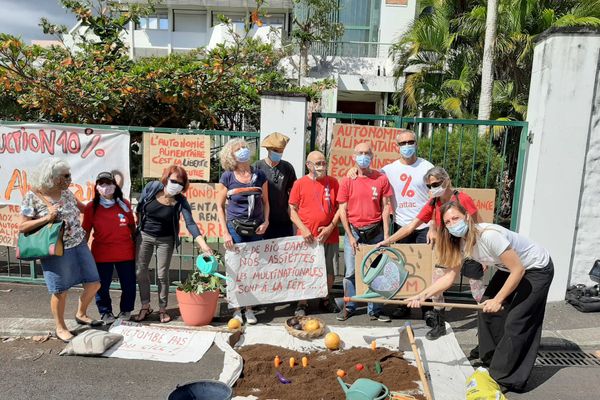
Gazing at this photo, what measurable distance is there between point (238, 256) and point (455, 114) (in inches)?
380

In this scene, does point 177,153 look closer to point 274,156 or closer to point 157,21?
point 274,156

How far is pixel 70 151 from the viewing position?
5.84m

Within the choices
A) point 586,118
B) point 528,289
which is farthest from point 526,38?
point 528,289

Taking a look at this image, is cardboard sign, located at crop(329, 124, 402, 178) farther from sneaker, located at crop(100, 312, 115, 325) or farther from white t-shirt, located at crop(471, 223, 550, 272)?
sneaker, located at crop(100, 312, 115, 325)

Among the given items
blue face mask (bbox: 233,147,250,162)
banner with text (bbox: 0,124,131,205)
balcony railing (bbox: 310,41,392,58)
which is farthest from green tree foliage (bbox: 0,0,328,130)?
balcony railing (bbox: 310,41,392,58)

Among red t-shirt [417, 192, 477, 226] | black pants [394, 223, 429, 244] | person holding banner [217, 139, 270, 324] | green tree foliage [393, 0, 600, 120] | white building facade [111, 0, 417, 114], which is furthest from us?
white building facade [111, 0, 417, 114]

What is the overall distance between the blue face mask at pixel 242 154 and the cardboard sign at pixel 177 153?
101 cm

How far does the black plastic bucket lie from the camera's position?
285 cm

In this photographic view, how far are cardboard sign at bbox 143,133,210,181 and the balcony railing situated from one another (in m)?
15.5

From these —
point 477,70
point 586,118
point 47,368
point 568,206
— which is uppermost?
point 477,70

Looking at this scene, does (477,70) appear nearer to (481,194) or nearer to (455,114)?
(455,114)

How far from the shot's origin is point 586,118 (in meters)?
5.53

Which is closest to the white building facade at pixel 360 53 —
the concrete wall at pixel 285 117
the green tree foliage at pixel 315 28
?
the green tree foliage at pixel 315 28

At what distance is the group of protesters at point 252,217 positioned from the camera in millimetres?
4391
